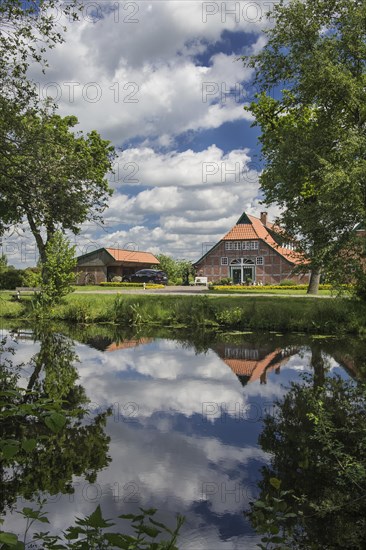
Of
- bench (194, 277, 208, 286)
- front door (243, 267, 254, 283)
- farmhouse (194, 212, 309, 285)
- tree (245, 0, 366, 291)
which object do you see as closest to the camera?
tree (245, 0, 366, 291)

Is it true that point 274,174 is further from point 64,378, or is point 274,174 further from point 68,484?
point 68,484

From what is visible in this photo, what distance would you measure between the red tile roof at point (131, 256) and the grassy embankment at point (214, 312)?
27.9 meters

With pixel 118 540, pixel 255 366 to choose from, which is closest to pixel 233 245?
pixel 255 366

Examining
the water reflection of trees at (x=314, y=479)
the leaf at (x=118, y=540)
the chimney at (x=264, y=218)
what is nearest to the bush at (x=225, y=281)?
the chimney at (x=264, y=218)

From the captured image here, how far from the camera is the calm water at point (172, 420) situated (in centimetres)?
459

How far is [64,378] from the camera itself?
10.2 metres

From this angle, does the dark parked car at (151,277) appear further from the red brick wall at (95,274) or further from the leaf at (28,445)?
the leaf at (28,445)

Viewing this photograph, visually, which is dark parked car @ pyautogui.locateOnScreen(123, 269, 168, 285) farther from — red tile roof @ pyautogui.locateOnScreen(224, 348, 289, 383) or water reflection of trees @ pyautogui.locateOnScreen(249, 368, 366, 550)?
water reflection of trees @ pyautogui.locateOnScreen(249, 368, 366, 550)

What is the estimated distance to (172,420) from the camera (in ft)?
24.7

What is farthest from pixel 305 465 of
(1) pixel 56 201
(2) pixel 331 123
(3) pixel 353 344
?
(2) pixel 331 123

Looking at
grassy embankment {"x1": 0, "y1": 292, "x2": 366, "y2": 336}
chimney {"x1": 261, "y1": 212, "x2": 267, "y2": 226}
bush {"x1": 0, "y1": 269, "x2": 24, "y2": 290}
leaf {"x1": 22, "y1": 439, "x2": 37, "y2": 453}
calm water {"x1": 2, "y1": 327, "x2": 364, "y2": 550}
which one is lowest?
calm water {"x1": 2, "y1": 327, "x2": 364, "y2": 550}

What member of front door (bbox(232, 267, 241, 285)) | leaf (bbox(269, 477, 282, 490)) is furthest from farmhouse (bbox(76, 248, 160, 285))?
leaf (bbox(269, 477, 282, 490))

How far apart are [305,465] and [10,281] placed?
123 ft

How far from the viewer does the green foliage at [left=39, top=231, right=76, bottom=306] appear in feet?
70.0
